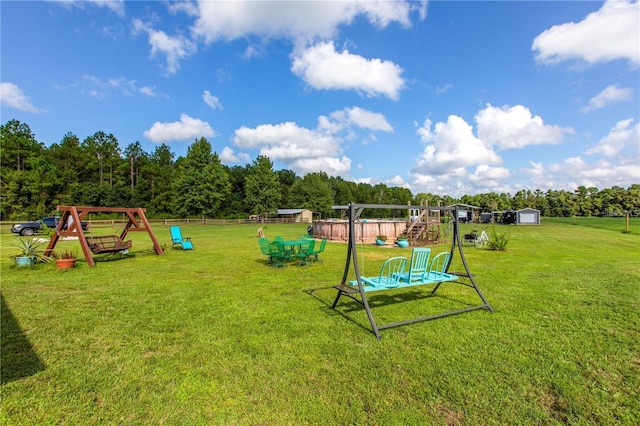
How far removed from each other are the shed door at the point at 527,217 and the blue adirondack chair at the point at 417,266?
51265mm

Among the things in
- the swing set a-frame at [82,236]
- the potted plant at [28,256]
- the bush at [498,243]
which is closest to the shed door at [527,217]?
the bush at [498,243]

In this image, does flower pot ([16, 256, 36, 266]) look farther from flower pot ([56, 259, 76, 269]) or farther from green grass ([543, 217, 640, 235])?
green grass ([543, 217, 640, 235])

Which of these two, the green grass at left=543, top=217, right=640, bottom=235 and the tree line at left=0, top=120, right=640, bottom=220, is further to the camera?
the tree line at left=0, top=120, right=640, bottom=220

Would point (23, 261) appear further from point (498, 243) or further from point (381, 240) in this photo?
point (498, 243)

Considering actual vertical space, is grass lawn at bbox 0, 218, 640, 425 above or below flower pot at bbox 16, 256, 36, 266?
below

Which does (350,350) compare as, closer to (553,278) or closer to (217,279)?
(217,279)

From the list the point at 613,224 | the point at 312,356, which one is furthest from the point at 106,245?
the point at 613,224

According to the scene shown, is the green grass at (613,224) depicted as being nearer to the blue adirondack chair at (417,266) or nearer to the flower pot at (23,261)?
the blue adirondack chair at (417,266)

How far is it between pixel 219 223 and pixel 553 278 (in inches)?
1807

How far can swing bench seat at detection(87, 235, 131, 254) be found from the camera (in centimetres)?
1088

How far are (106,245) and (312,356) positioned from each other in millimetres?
11206

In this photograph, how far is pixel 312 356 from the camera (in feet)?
12.9

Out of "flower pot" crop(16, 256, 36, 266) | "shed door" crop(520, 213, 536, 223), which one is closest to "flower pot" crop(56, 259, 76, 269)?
"flower pot" crop(16, 256, 36, 266)

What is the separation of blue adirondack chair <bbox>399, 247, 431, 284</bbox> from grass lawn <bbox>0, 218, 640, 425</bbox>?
2.16ft
